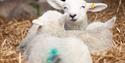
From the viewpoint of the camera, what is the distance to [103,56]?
3531 millimetres

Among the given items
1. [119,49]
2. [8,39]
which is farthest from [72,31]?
[8,39]

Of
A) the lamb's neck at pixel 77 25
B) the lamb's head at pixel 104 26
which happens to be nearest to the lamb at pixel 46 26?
the lamb's neck at pixel 77 25

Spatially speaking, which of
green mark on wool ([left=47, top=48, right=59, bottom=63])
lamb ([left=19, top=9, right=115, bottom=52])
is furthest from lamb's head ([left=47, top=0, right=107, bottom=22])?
green mark on wool ([left=47, top=48, right=59, bottom=63])

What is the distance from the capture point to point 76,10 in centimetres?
360

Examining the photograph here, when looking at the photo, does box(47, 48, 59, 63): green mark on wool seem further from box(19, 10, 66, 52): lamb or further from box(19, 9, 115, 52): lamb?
box(19, 10, 66, 52): lamb

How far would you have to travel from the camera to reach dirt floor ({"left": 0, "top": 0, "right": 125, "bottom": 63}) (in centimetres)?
355

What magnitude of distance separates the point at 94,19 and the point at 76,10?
96 cm

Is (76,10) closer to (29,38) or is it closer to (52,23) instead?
(52,23)

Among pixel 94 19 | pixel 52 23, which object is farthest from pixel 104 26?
pixel 94 19

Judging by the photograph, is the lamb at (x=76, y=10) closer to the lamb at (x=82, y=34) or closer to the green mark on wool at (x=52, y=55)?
the lamb at (x=82, y=34)

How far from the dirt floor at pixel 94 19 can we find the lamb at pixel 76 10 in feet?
1.05

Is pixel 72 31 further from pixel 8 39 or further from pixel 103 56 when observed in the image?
pixel 8 39

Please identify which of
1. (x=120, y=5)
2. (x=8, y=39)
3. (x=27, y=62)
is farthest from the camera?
(x=120, y=5)

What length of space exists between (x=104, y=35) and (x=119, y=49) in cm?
22
